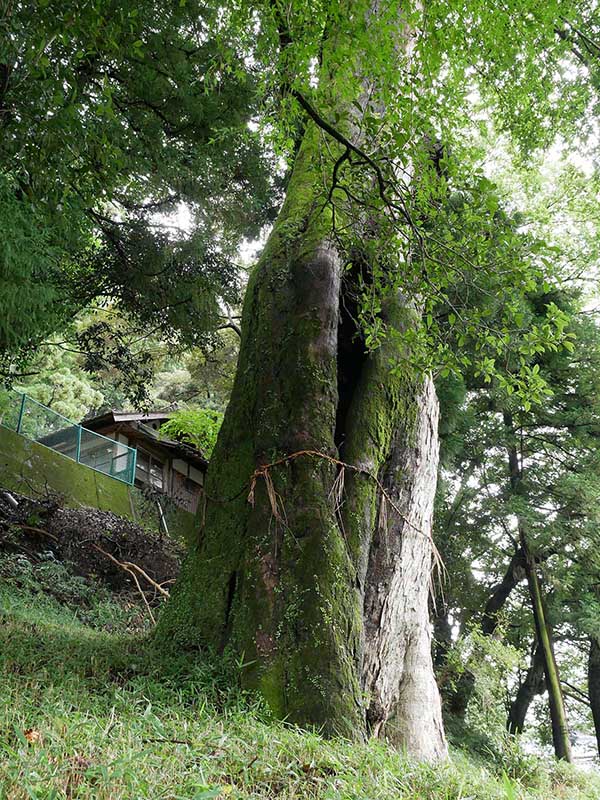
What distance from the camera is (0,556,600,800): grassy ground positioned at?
1.89 m

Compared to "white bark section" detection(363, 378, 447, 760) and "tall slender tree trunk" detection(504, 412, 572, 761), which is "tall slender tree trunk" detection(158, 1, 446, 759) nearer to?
"white bark section" detection(363, 378, 447, 760)

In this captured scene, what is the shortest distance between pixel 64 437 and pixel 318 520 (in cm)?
1165

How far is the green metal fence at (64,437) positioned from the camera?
42.0 feet

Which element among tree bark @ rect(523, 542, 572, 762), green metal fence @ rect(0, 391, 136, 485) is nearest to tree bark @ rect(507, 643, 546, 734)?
tree bark @ rect(523, 542, 572, 762)

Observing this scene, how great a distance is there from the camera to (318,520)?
3559 mm

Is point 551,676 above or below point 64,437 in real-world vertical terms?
below

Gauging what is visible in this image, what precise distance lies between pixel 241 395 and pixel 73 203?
2908 mm

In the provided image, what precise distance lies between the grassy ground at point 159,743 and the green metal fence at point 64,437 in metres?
9.94

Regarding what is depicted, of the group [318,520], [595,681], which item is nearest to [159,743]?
[318,520]

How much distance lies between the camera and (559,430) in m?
13.3

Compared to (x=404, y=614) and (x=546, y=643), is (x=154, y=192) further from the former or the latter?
(x=546, y=643)

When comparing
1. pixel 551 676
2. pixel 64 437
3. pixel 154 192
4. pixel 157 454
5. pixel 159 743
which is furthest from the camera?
pixel 157 454

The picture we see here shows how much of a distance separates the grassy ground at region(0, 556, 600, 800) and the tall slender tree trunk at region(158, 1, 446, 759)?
26cm

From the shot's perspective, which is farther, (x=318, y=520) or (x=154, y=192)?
(x=154, y=192)
